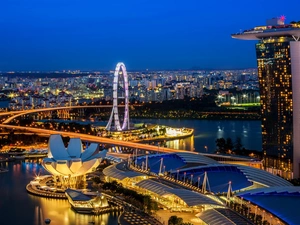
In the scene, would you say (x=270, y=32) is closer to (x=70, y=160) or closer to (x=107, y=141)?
(x=70, y=160)

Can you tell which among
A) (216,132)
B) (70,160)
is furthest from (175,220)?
(216,132)


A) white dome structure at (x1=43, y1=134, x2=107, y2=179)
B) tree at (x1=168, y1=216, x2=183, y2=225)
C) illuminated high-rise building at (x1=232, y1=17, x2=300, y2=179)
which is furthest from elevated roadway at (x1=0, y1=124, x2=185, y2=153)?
tree at (x1=168, y1=216, x2=183, y2=225)

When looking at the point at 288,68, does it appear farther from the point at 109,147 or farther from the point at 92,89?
the point at 92,89

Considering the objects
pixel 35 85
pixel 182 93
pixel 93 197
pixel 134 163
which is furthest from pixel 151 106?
→ pixel 35 85

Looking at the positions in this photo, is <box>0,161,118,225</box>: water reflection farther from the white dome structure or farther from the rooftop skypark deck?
the rooftop skypark deck

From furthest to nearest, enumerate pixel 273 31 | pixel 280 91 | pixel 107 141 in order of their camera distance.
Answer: pixel 107 141 → pixel 280 91 → pixel 273 31

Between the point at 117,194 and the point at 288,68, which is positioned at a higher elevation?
the point at 288,68

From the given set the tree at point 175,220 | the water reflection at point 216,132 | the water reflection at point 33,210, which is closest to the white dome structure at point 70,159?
the water reflection at point 33,210
